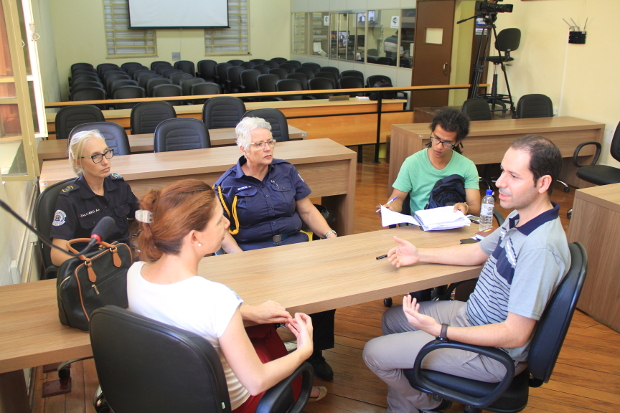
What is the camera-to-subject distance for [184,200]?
143cm

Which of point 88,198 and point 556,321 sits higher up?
point 88,198

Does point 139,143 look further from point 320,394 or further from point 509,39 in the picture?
point 509,39

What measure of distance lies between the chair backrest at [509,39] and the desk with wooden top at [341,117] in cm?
136

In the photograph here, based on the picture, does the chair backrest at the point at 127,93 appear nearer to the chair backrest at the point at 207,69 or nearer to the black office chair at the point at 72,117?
the black office chair at the point at 72,117

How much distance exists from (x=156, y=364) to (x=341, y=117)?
218 inches

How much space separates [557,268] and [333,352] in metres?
1.41

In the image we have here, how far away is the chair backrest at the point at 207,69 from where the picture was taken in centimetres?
1197

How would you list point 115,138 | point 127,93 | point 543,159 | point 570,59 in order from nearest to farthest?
1. point 543,159
2. point 115,138
3. point 570,59
4. point 127,93

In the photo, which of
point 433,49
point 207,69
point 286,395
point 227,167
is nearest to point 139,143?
point 227,167

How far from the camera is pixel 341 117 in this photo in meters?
6.51

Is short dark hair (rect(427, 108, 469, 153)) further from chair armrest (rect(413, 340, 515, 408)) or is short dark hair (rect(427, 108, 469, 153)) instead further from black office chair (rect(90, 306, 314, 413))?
black office chair (rect(90, 306, 314, 413))

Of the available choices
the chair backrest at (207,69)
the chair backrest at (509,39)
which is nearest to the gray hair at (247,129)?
the chair backrest at (509,39)

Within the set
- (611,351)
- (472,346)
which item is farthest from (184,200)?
(611,351)

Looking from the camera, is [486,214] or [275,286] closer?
[275,286]
